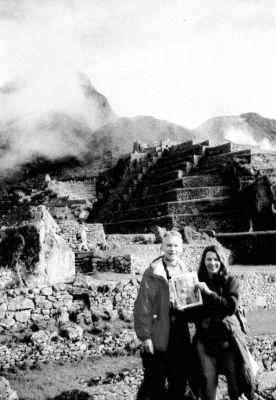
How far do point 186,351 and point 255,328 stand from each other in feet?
25.4

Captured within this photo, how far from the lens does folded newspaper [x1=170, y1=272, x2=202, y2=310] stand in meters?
4.57

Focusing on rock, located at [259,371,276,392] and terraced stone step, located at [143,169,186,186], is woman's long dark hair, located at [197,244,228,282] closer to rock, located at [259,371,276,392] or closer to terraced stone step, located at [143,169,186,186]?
rock, located at [259,371,276,392]

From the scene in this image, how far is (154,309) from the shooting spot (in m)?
4.62

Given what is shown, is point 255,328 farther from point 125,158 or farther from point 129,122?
point 129,122

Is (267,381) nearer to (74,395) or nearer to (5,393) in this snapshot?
(74,395)

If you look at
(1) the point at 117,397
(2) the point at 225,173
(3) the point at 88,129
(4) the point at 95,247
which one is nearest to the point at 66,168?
(3) the point at 88,129

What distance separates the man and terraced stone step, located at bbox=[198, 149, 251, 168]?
26571mm

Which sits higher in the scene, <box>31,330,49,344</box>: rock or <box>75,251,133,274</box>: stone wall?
<box>75,251,133,274</box>: stone wall

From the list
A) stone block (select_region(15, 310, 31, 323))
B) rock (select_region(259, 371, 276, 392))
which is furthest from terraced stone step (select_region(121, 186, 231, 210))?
rock (select_region(259, 371, 276, 392))

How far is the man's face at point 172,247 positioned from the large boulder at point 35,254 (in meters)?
5.55

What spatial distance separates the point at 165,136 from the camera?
84312 millimetres

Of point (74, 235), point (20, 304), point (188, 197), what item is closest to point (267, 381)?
point (20, 304)

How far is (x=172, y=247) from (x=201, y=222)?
2257 cm

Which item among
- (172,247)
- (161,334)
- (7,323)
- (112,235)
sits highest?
(112,235)
